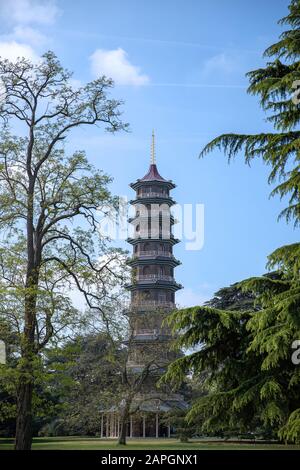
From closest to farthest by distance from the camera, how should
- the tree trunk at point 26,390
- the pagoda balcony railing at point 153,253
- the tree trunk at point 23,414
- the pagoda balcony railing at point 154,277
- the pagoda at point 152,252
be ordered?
the tree trunk at point 26,390, the tree trunk at point 23,414, the pagoda at point 152,252, the pagoda balcony railing at point 154,277, the pagoda balcony railing at point 153,253

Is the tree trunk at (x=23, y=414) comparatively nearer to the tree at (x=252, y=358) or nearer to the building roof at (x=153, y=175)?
the tree at (x=252, y=358)

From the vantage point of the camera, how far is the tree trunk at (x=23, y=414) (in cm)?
1434

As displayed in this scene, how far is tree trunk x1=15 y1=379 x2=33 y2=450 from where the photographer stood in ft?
47.0

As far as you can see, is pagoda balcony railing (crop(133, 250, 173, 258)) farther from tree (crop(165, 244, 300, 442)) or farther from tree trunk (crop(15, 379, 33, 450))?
tree (crop(165, 244, 300, 442))

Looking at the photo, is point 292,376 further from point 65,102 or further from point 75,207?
point 65,102

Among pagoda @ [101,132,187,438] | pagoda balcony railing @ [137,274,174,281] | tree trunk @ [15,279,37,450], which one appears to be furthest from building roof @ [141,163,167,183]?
tree trunk @ [15,279,37,450]

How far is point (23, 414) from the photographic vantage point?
14.3 metres

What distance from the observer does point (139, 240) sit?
4600cm

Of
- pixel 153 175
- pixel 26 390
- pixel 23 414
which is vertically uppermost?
pixel 153 175

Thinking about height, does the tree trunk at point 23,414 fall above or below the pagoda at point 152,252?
below

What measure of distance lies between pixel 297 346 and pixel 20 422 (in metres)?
8.98

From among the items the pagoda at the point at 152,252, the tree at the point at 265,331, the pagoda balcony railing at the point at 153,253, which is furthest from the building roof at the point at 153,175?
the tree at the point at 265,331

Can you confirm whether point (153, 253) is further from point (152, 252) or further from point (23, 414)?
point (23, 414)

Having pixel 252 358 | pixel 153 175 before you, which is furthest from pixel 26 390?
pixel 153 175
